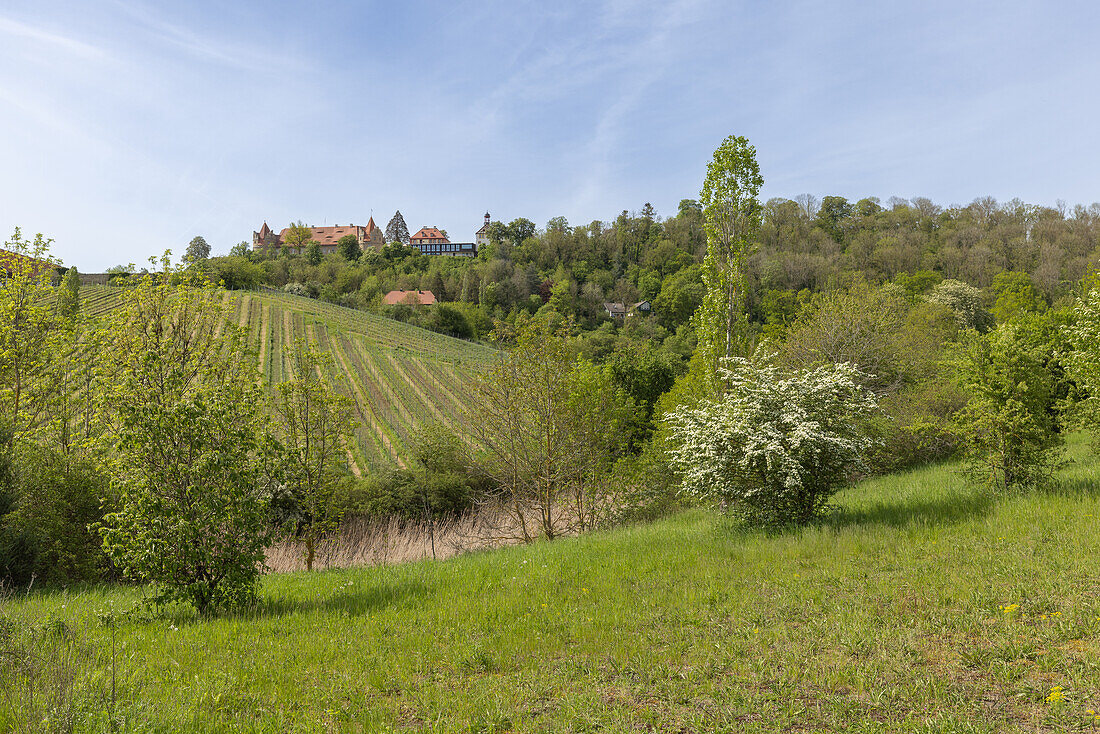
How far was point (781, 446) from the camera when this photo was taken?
961 centimetres

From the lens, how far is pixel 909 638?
5227 millimetres

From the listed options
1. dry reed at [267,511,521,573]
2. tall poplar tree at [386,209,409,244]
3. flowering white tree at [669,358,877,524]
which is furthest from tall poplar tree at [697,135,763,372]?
tall poplar tree at [386,209,409,244]

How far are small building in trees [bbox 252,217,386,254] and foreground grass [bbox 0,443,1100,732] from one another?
153936mm

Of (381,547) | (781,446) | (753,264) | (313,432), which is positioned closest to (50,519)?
(313,432)

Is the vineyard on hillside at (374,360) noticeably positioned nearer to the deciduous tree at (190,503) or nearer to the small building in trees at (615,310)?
the deciduous tree at (190,503)

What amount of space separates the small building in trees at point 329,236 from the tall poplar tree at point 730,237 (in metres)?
146

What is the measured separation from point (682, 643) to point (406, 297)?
94345 millimetres

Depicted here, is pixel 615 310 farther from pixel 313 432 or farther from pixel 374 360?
pixel 313 432

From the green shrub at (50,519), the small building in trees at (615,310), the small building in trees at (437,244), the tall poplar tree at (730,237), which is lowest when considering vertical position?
the green shrub at (50,519)

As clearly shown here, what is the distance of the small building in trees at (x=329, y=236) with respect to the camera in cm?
15450

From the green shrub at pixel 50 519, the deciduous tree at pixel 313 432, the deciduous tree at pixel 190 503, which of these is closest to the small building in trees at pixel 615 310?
the deciduous tree at pixel 313 432

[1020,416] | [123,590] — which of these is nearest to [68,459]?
[123,590]

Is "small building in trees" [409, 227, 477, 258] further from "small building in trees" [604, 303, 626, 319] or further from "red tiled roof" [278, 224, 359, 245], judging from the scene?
"small building in trees" [604, 303, 626, 319]

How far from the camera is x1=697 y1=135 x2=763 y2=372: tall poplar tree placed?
16.3m
